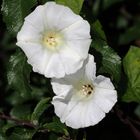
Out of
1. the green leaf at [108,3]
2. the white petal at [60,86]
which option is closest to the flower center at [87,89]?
the white petal at [60,86]

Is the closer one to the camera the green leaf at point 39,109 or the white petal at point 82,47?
the white petal at point 82,47

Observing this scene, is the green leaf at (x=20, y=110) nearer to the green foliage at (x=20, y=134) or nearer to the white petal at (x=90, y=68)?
the green foliage at (x=20, y=134)

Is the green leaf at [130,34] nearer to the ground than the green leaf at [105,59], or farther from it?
nearer to the ground

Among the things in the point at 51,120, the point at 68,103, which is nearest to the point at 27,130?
the point at 51,120

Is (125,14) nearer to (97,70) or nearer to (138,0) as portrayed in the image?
(138,0)

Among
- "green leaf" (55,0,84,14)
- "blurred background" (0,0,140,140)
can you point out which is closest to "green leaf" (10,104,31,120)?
"blurred background" (0,0,140,140)

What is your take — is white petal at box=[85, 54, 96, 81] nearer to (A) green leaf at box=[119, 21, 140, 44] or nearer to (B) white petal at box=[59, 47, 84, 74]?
(B) white petal at box=[59, 47, 84, 74]
